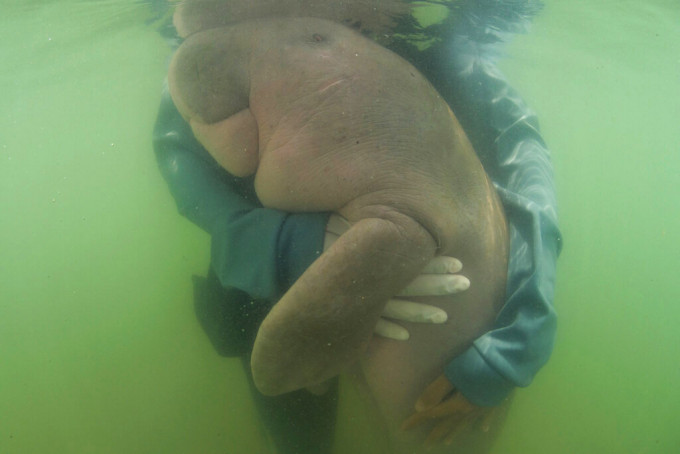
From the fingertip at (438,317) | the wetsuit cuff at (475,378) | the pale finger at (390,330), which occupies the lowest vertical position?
the wetsuit cuff at (475,378)

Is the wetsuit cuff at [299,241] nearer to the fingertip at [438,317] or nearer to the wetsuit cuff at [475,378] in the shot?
the fingertip at [438,317]

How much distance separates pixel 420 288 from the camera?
1909 millimetres

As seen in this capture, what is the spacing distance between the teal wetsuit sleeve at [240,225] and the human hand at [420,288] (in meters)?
0.08

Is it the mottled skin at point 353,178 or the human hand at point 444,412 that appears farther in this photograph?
the human hand at point 444,412

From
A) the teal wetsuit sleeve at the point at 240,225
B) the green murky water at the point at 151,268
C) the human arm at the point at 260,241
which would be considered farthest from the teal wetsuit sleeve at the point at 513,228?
the teal wetsuit sleeve at the point at 240,225

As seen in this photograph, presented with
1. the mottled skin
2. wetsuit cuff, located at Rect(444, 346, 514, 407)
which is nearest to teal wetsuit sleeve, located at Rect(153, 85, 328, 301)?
the mottled skin

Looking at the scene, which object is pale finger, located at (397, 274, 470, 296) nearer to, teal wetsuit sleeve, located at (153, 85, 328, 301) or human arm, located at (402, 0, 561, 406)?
human arm, located at (402, 0, 561, 406)

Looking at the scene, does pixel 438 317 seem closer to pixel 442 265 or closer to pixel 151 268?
pixel 442 265

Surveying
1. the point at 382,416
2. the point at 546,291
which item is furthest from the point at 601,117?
the point at 382,416

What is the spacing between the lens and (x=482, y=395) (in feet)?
6.65

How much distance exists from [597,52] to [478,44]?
11.0 feet

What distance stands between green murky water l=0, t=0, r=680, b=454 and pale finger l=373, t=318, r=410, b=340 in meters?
0.69

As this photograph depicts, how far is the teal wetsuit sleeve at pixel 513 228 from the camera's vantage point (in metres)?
1.98

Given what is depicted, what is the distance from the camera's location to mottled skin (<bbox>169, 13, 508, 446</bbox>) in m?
1.64
